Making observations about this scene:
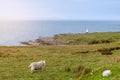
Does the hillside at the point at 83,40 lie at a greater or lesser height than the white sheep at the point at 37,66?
lesser

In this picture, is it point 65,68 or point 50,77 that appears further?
point 65,68

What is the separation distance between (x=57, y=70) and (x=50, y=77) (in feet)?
10.0

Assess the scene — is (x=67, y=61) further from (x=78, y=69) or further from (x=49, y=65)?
(x=78, y=69)

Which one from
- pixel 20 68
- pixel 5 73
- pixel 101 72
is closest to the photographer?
pixel 101 72

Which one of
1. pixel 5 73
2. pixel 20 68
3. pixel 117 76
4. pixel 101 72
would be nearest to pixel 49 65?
pixel 20 68

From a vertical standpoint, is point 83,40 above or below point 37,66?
below

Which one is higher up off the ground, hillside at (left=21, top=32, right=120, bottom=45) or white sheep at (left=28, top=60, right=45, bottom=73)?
white sheep at (left=28, top=60, right=45, bottom=73)

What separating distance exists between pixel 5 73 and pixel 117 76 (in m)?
13.1

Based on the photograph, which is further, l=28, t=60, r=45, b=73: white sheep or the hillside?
the hillside

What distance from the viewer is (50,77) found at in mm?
25062

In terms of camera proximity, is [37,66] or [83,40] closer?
[37,66]

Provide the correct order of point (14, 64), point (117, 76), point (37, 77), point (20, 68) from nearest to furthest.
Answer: point (117, 76)
point (37, 77)
point (20, 68)
point (14, 64)

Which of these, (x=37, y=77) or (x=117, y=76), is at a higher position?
(x=117, y=76)

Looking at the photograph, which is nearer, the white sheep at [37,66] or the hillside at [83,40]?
the white sheep at [37,66]
